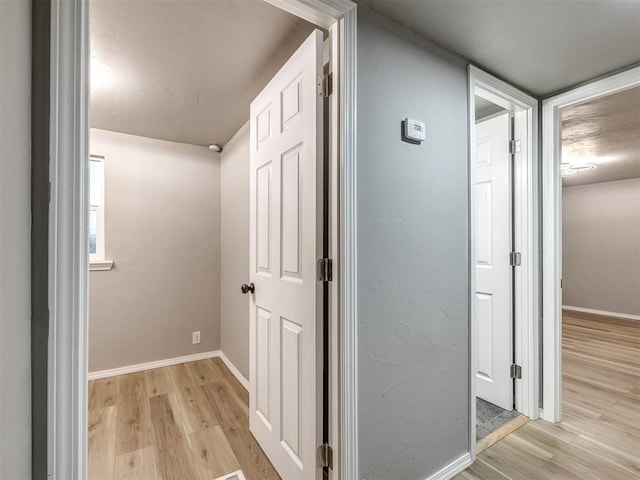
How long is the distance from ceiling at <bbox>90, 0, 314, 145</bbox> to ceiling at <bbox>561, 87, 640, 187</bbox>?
6.68ft

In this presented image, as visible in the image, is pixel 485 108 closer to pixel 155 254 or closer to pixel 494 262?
pixel 494 262

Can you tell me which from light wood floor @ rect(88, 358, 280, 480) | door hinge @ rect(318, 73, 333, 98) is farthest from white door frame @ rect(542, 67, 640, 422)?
light wood floor @ rect(88, 358, 280, 480)

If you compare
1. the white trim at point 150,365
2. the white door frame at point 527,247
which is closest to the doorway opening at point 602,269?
the white door frame at point 527,247

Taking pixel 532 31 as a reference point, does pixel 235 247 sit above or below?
below

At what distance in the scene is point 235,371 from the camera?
276cm

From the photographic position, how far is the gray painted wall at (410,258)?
129cm

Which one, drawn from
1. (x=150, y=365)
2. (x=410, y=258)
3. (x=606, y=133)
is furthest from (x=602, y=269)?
(x=150, y=365)

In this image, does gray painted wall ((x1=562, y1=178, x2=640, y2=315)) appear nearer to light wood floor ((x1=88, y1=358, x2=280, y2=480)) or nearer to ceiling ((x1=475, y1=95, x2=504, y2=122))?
ceiling ((x1=475, y1=95, x2=504, y2=122))

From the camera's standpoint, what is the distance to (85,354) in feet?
2.53

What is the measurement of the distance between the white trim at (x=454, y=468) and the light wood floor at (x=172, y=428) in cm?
82

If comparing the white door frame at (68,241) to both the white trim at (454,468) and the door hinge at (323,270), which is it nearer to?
the door hinge at (323,270)

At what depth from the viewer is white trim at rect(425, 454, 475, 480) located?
4.94 feet

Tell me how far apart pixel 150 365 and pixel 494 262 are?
126 inches

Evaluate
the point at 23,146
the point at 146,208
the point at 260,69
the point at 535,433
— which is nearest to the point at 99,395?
the point at 146,208
